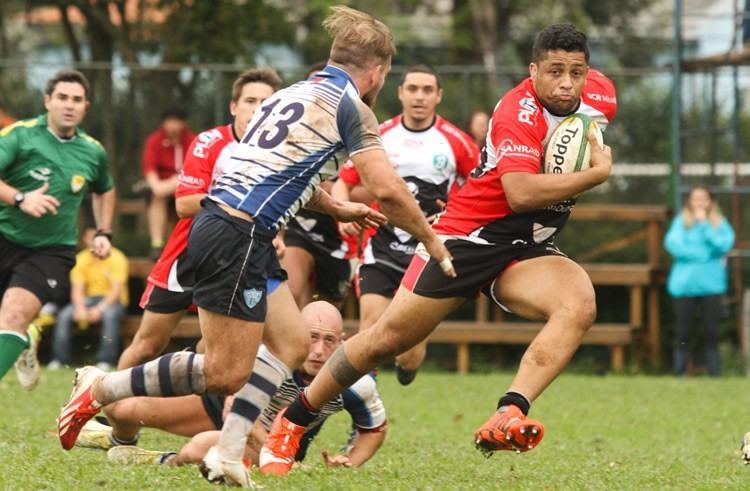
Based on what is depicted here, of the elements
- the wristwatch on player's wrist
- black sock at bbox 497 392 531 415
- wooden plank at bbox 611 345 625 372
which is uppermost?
the wristwatch on player's wrist

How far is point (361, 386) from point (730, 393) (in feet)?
24.2

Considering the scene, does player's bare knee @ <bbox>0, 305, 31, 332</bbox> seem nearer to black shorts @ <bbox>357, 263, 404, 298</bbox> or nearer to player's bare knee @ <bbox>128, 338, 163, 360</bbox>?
player's bare knee @ <bbox>128, 338, 163, 360</bbox>

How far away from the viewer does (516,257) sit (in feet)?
23.8

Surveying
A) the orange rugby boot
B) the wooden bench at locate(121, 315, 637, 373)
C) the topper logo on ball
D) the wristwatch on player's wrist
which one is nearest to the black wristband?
the wristwatch on player's wrist

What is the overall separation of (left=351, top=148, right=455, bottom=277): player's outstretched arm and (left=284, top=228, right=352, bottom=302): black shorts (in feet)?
13.0

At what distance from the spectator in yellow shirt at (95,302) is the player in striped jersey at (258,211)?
31.1ft

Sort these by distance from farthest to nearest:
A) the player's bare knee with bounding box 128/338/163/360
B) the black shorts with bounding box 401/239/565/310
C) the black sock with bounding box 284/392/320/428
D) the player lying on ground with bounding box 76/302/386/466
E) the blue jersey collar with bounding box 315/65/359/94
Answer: the player's bare knee with bounding box 128/338/163/360
the player lying on ground with bounding box 76/302/386/466
the black sock with bounding box 284/392/320/428
the black shorts with bounding box 401/239/565/310
the blue jersey collar with bounding box 315/65/359/94

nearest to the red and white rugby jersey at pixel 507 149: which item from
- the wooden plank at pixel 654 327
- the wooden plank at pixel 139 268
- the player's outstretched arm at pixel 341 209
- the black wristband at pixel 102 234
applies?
the player's outstretched arm at pixel 341 209

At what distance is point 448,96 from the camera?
17.6 meters

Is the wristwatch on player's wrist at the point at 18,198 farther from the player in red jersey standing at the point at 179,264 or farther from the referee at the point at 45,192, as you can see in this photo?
the player in red jersey standing at the point at 179,264

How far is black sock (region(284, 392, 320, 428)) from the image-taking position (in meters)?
7.43

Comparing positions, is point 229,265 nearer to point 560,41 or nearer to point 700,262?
point 560,41

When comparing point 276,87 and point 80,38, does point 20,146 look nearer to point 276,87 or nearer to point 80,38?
point 276,87

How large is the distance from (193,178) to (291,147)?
104 inches
